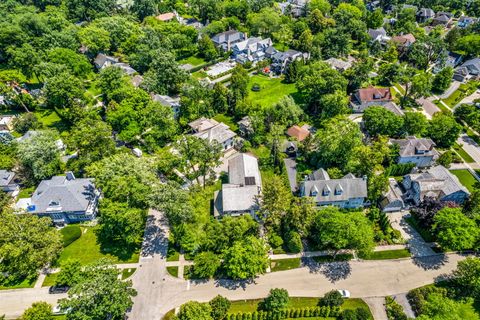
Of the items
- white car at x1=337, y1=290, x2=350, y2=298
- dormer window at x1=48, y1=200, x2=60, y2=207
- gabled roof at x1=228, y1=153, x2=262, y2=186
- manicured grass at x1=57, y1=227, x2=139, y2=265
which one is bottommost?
manicured grass at x1=57, y1=227, x2=139, y2=265

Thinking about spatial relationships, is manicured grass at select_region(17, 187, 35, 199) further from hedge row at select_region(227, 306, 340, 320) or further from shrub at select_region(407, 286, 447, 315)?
shrub at select_region(407, 286, 447, 315)

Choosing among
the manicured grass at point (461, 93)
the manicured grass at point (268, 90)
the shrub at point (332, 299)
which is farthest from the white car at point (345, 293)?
the manicured grass at point (461, 93)

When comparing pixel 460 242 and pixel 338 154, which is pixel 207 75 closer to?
pixel 338 154

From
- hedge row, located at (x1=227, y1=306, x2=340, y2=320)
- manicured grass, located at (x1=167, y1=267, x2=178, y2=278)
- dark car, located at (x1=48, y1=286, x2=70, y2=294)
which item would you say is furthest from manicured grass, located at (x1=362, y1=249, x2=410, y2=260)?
dark car, located at (x1=48, y1=286, x2=70, y2=294)

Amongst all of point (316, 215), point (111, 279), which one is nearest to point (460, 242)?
point (316, 215)

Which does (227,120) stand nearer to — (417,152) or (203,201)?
(203,201)

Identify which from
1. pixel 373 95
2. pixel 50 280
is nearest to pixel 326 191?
pixel 373 95
